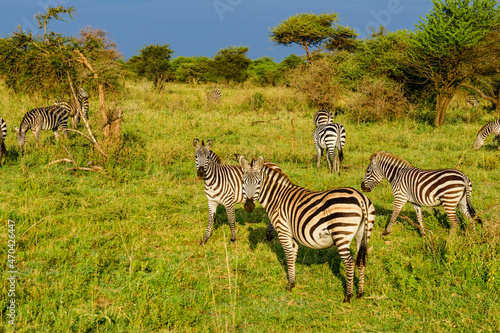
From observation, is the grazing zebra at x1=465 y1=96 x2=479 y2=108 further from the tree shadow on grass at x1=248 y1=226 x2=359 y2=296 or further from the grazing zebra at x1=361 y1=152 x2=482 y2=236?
the tree shadow on grass at x1=248 y1=226 x2=359 y2=296

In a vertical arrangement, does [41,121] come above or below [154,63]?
below

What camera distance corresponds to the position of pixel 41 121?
12.0m

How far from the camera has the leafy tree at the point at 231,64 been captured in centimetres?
3488

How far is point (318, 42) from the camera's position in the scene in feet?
109

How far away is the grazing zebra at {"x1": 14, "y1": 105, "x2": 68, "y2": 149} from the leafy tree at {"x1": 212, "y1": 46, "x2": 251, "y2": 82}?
2334 cm

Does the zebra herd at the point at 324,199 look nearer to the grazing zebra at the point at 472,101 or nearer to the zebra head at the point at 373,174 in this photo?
the zebra head at the point at 373,174

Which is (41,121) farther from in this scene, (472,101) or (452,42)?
(472,101)

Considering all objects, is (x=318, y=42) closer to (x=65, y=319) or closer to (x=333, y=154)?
(x=333, y=154)

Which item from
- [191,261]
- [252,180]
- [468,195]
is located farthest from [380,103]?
[191,261]

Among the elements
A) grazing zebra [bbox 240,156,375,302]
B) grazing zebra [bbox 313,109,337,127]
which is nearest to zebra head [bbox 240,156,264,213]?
grazing zebra [bbox 240,156,375,302]

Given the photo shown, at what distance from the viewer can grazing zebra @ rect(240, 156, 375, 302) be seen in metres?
4.41

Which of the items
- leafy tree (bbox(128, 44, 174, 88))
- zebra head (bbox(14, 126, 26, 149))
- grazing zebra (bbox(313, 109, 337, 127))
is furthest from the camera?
leafy tree (bbox(128, 44, 174, 88))

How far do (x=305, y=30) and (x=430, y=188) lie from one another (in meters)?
27.9

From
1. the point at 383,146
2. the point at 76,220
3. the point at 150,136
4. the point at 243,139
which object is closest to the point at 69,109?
the point at 150,136
